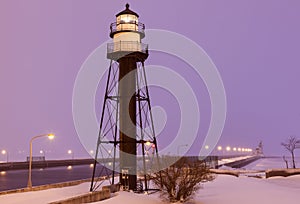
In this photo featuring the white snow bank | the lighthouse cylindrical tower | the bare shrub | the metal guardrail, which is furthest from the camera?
the metal guardrail

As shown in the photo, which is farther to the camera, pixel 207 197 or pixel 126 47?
pixel 126 47

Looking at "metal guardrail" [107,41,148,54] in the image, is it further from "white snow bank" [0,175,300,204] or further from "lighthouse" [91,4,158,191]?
"white snow bank" [0,175,300,204]

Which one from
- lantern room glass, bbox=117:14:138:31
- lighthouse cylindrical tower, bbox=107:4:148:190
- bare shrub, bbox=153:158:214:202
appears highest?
lantern room glass, bbox=117:14:138:31

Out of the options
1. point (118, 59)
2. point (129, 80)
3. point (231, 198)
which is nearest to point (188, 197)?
point (231, 198)

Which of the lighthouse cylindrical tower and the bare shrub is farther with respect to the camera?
the lighthouse cylindrical tower

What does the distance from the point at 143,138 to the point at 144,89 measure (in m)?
4.83

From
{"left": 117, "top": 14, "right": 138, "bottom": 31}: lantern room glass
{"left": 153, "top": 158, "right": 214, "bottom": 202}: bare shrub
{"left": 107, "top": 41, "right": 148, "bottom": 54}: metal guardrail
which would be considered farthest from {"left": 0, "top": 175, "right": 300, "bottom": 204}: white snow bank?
{"left": 117, "top": 14, "right": 138, "bottom": 31}: lantern room glass

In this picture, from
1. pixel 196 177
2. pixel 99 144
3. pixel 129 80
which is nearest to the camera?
pixel 196 177

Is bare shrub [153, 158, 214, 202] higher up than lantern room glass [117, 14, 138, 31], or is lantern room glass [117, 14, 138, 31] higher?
lantern room glass [117, 14, 138, 31]

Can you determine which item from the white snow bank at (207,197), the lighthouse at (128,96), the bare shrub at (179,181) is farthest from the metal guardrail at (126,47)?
the white snow bank at (207,197)

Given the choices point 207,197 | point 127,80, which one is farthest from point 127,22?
point 207,197

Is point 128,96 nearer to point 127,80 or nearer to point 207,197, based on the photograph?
point 127,80

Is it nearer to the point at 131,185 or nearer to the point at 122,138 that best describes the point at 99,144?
the point at 122,138

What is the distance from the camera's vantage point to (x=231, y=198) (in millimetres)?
24219
